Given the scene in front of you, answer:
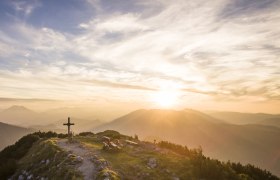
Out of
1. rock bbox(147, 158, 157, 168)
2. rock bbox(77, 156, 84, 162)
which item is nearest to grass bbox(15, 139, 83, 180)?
rock bbox(77, 156, 84, 162)

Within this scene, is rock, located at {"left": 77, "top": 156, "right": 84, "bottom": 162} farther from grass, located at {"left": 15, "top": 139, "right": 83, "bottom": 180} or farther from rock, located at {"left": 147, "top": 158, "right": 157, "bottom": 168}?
rock, located at {"left": 147, "top": 158, "right": 157, "bottom": 168}

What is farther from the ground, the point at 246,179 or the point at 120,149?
the point at 120,149

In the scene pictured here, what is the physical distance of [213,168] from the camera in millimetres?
20000

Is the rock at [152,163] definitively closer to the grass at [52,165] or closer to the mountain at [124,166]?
the mountain at [124,166]

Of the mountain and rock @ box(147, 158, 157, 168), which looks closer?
the mountain

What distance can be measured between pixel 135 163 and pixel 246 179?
9188 millimetres

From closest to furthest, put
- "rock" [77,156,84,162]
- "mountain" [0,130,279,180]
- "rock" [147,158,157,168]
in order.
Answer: "mountain" [0,130,279,180], "rock" [147,158,157,168], "rock" [77,156,84,162]

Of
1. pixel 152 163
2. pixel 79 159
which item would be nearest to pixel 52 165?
pixel 79 159

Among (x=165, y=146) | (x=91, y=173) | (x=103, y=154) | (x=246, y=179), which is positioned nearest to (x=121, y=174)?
(x=91, y=173)

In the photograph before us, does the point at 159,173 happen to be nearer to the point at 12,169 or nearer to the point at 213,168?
the point at 213,168

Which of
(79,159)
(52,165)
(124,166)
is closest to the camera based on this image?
(124,166)

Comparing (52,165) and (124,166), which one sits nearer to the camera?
(124,166)

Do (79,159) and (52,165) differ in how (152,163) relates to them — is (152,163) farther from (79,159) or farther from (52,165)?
(52,165)

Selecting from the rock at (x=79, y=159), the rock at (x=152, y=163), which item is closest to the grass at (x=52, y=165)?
the rock at (x=79, y=159)
